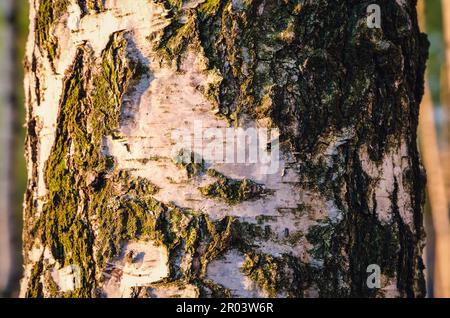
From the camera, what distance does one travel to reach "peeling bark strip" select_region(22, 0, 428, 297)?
155 cm

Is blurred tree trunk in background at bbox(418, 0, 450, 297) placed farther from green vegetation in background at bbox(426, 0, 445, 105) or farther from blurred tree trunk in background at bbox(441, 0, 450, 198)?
green vegetation in background at bbox(426, 0, 445, 105)

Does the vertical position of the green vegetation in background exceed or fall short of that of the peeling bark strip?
it exceeds it

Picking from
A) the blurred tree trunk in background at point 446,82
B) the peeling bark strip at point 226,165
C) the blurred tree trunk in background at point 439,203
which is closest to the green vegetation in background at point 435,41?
the blurred tree trunk in background at point 446,82

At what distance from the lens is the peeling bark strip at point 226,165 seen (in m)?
1.55

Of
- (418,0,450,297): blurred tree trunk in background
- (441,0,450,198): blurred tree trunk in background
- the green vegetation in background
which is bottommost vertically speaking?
(418,0,450,297): blurred tree trunk in background

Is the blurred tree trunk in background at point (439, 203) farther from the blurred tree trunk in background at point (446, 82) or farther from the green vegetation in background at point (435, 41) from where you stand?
the green vegetation in background at point (435, 41)

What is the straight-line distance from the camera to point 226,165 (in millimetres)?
1552

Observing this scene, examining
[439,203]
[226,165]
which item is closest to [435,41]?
[439,203]

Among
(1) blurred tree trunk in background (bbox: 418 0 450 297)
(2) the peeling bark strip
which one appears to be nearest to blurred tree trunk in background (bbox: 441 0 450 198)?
(1) blurred tree trunk in background (bbox: 418 0 450 297)

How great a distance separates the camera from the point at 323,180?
1.59 metres
